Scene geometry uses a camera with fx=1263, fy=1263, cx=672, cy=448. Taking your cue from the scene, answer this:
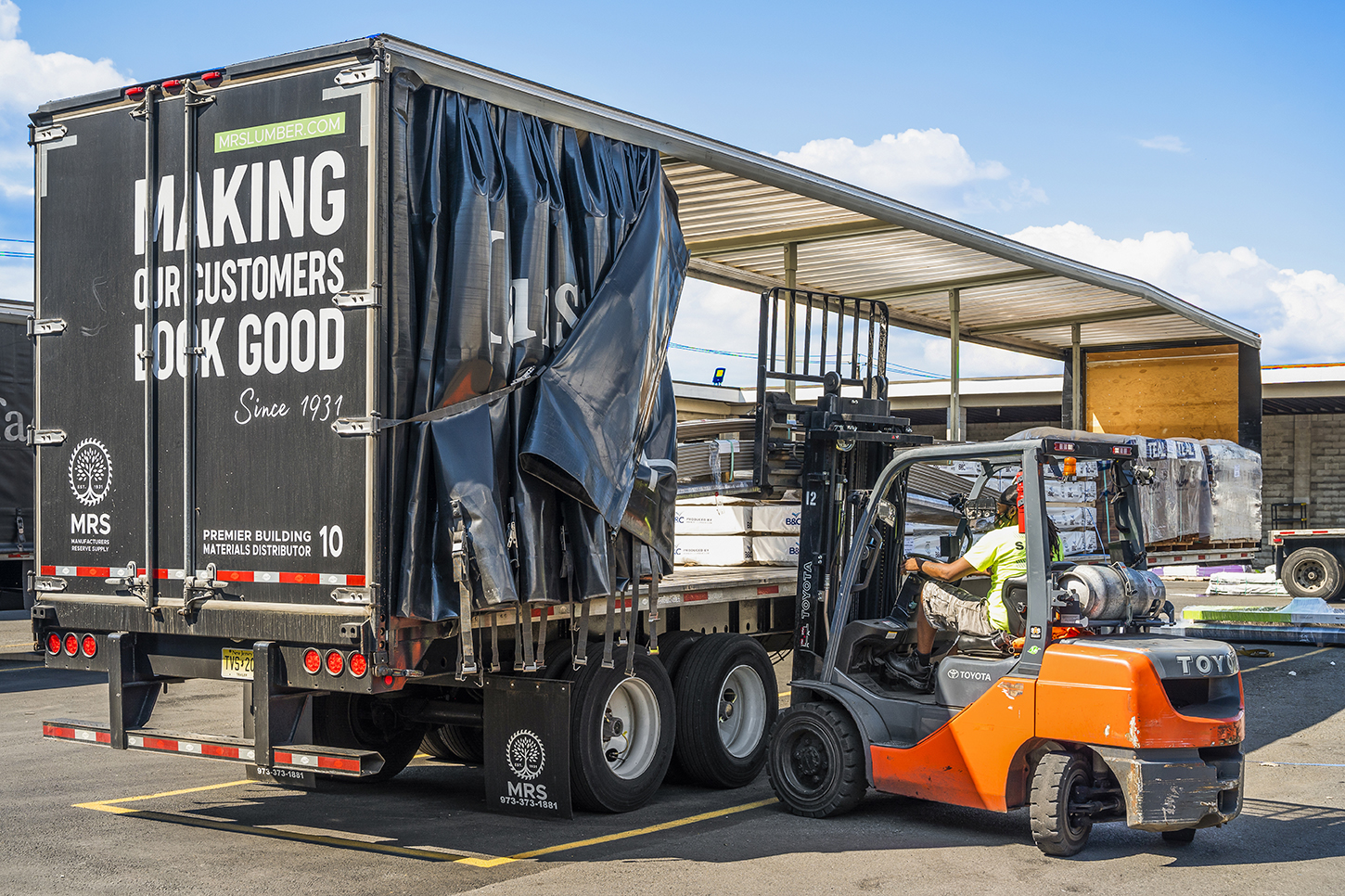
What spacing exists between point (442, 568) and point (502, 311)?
1295mm

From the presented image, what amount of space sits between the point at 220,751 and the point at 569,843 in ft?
5.72

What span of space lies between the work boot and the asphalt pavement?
0.73m

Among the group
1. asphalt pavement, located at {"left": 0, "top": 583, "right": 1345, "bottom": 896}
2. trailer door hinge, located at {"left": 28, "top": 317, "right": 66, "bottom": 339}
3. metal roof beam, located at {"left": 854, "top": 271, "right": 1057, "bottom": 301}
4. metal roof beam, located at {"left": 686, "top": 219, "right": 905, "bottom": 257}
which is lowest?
asphalt pavement, located at {"left": 0, "top": 583, "right": 1345, "bottom": 896}

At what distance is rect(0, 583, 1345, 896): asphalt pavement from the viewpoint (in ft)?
18.4

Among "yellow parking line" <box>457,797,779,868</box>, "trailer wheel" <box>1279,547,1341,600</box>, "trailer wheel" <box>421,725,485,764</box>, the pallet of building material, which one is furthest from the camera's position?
"trailer wheel" <box>1279,547,1341,600</box>

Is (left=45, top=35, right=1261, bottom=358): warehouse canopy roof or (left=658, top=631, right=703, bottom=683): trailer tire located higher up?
(left=45, top=35, right=1261, bottom=358): warehouse canopy roof

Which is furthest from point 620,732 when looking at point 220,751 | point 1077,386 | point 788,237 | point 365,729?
point 1077,386

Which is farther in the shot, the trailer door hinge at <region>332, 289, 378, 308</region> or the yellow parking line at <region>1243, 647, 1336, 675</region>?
the yellow parking line at <region>1243, 647, 1336, 675</region>

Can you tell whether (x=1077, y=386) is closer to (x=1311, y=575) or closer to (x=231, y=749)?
(x=1311, y=575)

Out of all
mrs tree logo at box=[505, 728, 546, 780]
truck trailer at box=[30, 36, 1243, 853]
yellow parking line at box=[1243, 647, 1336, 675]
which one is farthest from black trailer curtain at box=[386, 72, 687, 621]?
yellow parking line at box=[1243, 647, 1336, 675]

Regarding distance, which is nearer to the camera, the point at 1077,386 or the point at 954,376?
the point at 954,376

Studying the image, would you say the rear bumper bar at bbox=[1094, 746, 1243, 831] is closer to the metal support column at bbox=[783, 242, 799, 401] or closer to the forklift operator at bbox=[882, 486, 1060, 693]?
the forklift operator at bbox=[882, 486, 1060, 693]

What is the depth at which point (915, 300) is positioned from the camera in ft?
44.9

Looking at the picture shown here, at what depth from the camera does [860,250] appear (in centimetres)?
1126
